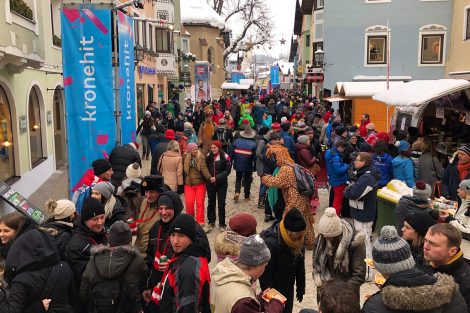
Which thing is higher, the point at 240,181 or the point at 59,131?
the point at 59,131

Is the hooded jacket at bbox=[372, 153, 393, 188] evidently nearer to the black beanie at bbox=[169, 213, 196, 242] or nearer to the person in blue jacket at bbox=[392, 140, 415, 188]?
the person in blue jacket at bbox=[392, 140, 415, 188]

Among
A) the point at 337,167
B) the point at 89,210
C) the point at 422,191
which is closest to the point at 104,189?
the point at 89,210

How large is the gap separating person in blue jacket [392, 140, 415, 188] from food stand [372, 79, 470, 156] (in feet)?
7.94

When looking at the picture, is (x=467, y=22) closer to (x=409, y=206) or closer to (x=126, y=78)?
(x=126, y=78)

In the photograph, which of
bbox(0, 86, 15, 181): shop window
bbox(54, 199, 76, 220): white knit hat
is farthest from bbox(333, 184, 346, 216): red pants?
bbox(0, 86, 15, 181): shop window

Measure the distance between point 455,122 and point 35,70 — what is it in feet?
39.5

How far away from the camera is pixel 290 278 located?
4609 millimetres

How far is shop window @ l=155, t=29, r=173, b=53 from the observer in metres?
27.4

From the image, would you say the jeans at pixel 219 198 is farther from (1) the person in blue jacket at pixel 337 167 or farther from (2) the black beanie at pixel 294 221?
(2) the black beanie at pixel 294 221

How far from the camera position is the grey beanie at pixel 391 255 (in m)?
3.50

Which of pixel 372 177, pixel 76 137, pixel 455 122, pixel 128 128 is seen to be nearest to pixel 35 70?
pixel 128 128

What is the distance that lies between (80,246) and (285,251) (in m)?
1.87

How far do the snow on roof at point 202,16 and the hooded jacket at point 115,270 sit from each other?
4637 cm

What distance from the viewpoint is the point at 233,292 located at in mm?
3137
